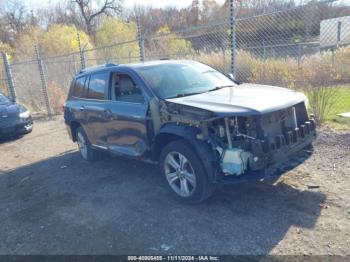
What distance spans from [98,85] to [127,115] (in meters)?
1.16

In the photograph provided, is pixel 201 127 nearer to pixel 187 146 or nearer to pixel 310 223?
pixel 187 146

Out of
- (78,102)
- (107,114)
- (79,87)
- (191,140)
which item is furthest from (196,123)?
(79,87)

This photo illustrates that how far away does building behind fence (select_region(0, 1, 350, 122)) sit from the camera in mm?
6656

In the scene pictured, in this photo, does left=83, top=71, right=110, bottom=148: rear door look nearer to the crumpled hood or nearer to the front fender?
the crumpled hood

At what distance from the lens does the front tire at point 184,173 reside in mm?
3859

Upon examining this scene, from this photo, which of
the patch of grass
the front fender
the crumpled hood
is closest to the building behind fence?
the patch of grass

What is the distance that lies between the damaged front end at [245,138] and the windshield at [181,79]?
64 centimetres

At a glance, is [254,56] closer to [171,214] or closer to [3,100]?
[3,100]

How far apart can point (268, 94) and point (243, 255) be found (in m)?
1.98

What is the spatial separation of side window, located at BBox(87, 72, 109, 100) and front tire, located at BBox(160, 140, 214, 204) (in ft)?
5.95

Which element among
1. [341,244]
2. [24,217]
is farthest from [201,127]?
[24,217]

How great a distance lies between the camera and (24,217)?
445cm

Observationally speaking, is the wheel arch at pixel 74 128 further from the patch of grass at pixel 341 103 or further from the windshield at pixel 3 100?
the patch of grass at pixel 341 103

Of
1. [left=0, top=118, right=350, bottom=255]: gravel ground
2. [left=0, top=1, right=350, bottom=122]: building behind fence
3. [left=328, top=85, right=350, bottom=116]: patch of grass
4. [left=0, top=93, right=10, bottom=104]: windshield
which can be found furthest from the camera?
[left=0, top=93, right=10, bottom=104]: windshield
